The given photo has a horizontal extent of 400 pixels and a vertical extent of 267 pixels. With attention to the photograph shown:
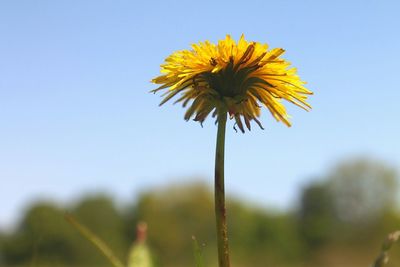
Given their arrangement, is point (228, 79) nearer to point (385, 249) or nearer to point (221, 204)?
point (221, 204)

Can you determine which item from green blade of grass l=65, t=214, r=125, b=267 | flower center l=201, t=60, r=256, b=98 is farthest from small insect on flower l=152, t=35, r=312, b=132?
green blade of grass l=65, t=214, r=125, b=267

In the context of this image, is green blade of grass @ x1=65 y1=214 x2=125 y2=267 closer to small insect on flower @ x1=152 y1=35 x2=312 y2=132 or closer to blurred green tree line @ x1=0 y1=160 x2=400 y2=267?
small insect on flower @ x1=152 y1=35 x2=312 y2=132

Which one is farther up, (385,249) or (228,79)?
(228,79)

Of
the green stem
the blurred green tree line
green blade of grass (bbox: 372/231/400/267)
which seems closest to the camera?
green blade of grass (bbox: 372/231/400/267)

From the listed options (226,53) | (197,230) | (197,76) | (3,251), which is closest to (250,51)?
(226,53)

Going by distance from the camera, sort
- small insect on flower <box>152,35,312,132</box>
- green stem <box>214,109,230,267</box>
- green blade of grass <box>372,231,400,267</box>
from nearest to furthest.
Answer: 1. green blade of grass <box>372,231,400,267</box>
2. green stem <box>214,109,230,267</box>
3. small insect on flower <box>152,35,312,132</box>

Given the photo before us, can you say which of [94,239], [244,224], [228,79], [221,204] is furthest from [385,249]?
[244,224]
